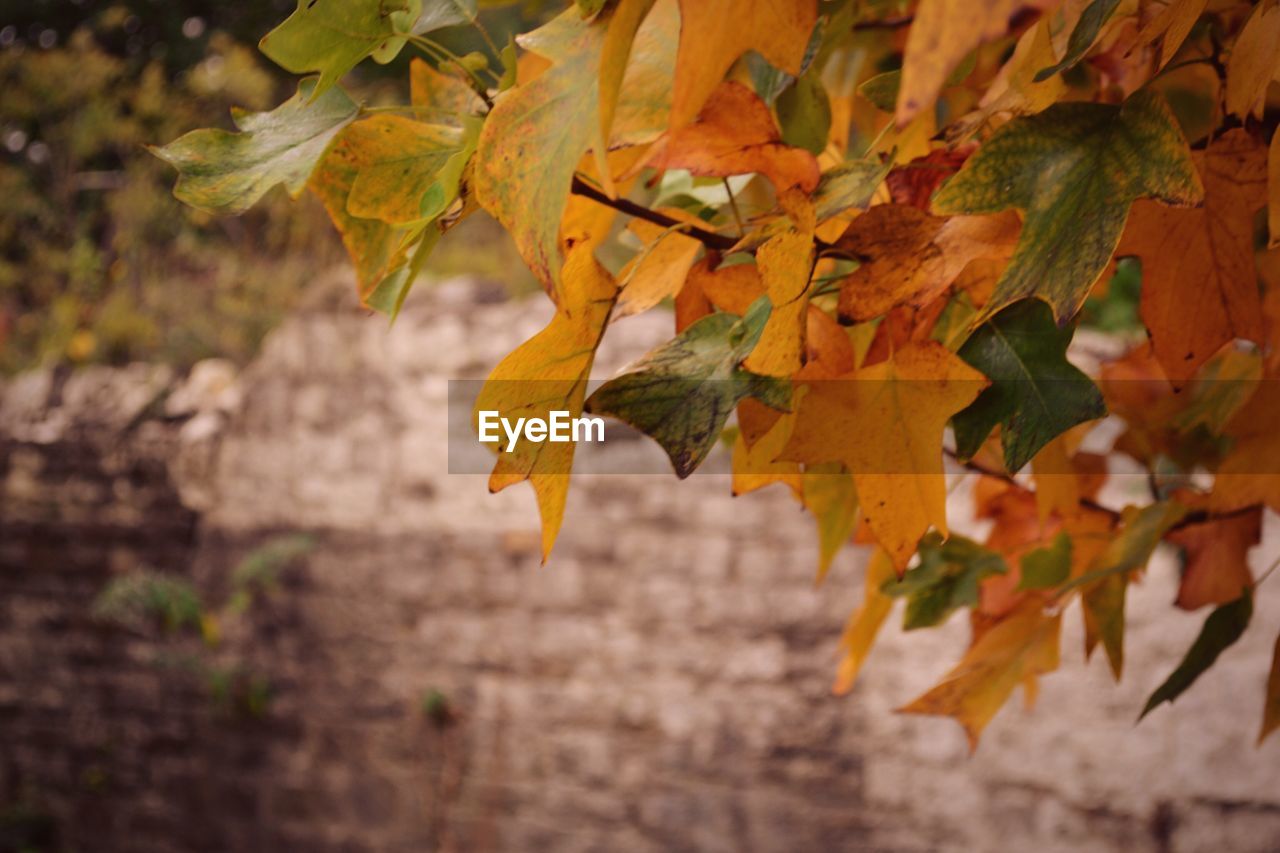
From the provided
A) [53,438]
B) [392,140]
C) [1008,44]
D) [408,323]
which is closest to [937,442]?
[392,140]

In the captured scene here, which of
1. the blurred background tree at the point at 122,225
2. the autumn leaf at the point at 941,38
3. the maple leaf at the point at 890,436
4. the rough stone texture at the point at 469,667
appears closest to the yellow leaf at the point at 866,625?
the maple leaf at the point at 890,436

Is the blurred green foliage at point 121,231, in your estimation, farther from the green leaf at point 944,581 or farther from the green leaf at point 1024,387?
the green leaf at point 1024,387

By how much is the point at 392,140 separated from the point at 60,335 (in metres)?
4.76

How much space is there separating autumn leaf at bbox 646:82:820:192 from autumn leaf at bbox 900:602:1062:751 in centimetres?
36

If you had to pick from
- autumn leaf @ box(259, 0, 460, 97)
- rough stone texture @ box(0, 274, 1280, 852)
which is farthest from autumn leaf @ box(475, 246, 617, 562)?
rough stone texture @ box(0, 274, 1280, 852)

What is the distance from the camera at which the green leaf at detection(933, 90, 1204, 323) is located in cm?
42

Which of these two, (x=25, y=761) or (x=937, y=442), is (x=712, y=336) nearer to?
(x=937, y=442)

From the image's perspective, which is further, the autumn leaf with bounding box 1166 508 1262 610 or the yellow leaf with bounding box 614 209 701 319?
the autumn leaf with bounding box 1166 508 1262 610

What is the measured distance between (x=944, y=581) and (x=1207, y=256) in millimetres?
320

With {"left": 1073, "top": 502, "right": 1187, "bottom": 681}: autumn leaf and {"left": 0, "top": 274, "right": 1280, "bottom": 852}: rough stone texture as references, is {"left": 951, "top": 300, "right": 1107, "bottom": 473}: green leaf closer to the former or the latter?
{"left": 1073, "top": 502, "right": 1187, "bottom": 681}: autumn leaf

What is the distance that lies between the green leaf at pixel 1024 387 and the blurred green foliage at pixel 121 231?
389cm

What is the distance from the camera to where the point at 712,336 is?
47 centimetres

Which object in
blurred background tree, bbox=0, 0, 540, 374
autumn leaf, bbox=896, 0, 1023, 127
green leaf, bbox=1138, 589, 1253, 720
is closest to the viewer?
Result: autumn leaf, bbox=896, 0, 1023, 127

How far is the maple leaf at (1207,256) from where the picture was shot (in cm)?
51
